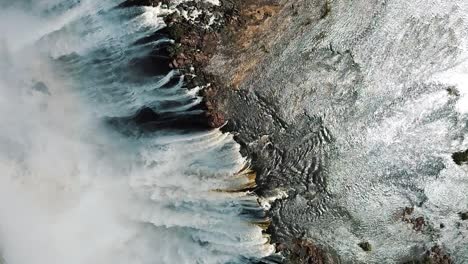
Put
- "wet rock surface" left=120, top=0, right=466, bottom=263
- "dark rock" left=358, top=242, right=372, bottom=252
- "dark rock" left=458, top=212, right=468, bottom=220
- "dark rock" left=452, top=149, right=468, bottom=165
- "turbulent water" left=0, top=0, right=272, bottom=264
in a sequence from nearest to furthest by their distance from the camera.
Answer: "turbulent water" left=0, top=0, right=272, bottom=264
"wet rock surface" left=120, top=0, right=466, bottom=263
"dark rock" left=452, top=149, right=468, bottom=165
"dark rock" left=458, top=212, right=468, bottom=220
"dark rock" left=358, top=242, right=372, bottom=252

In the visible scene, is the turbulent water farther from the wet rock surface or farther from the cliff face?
the cliff face

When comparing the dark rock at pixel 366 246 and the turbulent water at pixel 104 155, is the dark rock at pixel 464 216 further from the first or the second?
the turbulent water at pixel 104 155

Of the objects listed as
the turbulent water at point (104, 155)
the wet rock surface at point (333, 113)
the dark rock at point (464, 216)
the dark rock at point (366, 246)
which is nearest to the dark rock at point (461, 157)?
the wet rock surface at point (333, 113)

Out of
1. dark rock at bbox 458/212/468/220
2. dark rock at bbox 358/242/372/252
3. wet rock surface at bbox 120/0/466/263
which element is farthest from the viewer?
dark rock at bbox 358/242/372/252

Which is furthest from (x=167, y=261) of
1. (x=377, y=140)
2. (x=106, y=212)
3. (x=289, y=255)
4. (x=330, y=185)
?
(x=377, y=140)

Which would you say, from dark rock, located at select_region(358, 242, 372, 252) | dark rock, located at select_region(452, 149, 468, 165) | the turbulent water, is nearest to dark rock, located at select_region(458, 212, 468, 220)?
dark rock, located at select_region(452, 149, 468, 165)

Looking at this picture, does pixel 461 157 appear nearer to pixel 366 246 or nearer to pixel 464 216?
pixel 464 216
